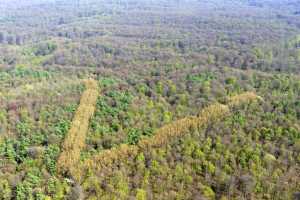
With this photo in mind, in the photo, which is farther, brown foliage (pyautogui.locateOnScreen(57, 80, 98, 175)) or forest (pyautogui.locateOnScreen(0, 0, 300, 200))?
brown foliage (pyautogui.locateOnScreen(57, 80, 98, 175))

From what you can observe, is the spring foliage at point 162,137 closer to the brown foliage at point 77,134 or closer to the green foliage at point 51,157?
the brown foliage at point 77,134

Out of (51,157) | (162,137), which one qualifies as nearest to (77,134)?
(51,157)

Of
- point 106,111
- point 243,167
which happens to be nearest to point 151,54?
point 106,111

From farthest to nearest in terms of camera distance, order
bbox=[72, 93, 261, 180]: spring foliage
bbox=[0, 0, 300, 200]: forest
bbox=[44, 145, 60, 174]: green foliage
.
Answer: bbox=[72, 93, 261, 180]: spring foliage → bbox=[44, 145, 60, 174]: green foliage → bbox=[0, 0, 300, 200]: forest

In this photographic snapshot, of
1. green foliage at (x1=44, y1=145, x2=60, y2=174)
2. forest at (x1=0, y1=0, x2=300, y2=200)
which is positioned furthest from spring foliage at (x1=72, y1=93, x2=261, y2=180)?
green foliage at (x1=44, y1=145, x2=60, y2=174)

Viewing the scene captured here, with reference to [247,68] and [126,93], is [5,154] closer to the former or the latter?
[126,93]

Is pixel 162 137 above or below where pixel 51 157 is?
above

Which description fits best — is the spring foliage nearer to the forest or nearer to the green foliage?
the forest

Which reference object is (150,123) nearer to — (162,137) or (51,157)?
(162,137)

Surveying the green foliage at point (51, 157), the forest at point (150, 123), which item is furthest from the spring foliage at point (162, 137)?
the green foliage at point (51, 157)
